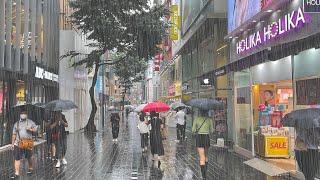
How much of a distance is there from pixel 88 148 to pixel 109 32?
30.5 ft

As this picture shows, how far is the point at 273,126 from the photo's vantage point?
1241 cm

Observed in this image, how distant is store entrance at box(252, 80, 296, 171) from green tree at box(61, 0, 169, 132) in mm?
12838

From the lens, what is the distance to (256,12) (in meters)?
12.0

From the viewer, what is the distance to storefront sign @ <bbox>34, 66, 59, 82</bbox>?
65.7ft

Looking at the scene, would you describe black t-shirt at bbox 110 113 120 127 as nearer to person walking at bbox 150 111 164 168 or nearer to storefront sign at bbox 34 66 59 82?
storefront sign at bbox 34 66 59 82

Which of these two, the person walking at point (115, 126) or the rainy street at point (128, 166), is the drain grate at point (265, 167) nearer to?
the rainy street at point (128, 166)

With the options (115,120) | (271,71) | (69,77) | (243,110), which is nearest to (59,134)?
(243,110)

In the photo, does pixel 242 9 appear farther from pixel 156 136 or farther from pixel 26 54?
pixel 26 54

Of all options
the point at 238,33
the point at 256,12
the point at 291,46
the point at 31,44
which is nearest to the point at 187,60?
the point at 31,44

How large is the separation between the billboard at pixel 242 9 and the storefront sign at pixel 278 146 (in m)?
3.91

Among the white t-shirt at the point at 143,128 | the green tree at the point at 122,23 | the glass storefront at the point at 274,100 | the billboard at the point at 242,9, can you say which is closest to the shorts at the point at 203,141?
the glass storefront at the point at 274,100

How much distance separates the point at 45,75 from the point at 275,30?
14516 millimetres

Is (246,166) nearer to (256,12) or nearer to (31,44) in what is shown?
(256,12)

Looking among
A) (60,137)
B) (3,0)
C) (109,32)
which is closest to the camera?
(60,137)
